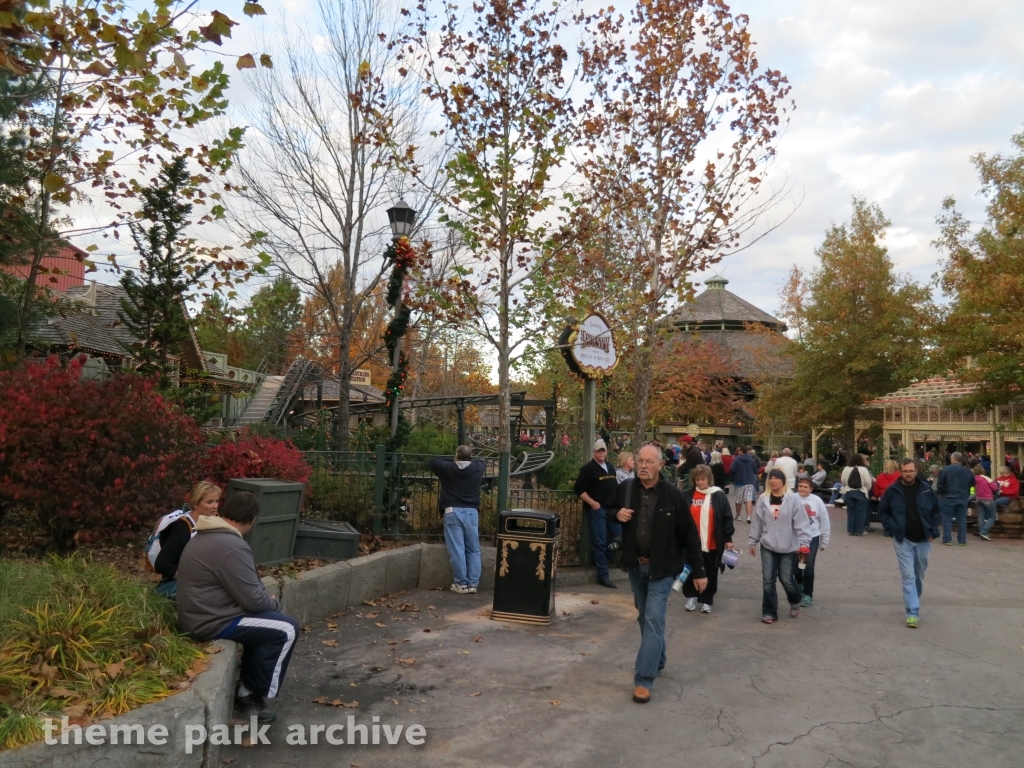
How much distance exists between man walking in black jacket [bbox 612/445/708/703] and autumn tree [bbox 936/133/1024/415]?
1347 cm

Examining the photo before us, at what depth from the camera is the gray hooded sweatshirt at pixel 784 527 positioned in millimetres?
8172

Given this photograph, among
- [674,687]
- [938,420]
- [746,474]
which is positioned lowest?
[674,687]

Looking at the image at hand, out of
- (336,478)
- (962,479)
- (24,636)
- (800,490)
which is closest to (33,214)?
(336,478)

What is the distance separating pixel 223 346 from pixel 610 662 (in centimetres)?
5275

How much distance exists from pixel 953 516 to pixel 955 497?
0.49 metres

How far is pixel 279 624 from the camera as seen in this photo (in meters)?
4.84

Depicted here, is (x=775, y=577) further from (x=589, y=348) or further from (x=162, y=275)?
(x=162, y=275)

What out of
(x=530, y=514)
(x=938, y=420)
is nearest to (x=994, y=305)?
(x=938, y=420)

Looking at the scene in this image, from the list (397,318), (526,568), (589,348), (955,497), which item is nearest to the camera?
(526,568)

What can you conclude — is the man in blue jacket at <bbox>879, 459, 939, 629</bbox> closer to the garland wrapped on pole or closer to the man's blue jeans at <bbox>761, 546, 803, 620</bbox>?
the man's blue jeans at <bbox>761, 546, 803, 620</bbox>

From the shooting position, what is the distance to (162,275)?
13242 millimetres

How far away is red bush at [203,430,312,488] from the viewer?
7875 mm

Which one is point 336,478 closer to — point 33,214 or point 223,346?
point 33,214

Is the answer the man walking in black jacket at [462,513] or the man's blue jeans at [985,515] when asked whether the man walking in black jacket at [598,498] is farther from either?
the man's blue jeans at [985,515]
